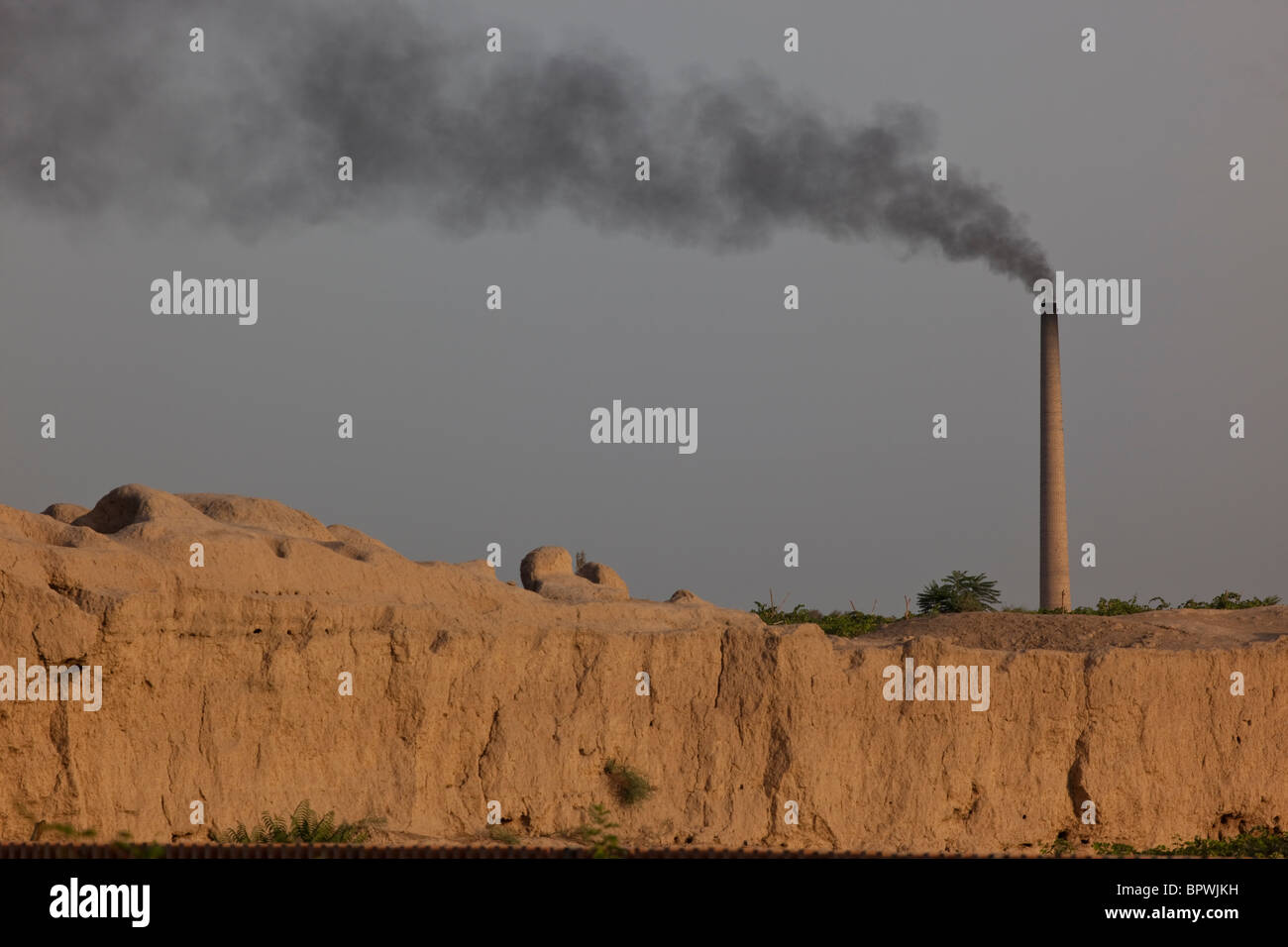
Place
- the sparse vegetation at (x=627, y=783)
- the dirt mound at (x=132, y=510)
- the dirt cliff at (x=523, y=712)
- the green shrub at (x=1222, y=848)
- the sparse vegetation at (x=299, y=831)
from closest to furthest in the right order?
the dirt cliff at (x=523, y=712) → the sparse vegetation at (x=299, y=831) → the dirt mound at (x=132, y=510) → the sparse vegetation at (x=627, y=783) → the green shrub at (x=1222, y=848)

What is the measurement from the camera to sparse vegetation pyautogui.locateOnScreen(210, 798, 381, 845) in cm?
1673

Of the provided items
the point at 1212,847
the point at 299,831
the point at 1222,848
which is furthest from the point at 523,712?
the point at 1222,848

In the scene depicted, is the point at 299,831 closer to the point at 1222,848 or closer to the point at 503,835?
the point at 503,835

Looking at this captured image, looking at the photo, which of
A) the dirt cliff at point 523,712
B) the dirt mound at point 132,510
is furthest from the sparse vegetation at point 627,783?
the dirt mound at point 132,510

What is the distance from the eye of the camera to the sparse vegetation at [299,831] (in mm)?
16734

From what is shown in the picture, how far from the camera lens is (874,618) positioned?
33.9m

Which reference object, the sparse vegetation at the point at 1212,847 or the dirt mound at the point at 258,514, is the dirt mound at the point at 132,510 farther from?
the sparse vegetation at the point at 1212,847

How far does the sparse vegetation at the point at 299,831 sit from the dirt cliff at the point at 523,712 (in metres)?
0.22

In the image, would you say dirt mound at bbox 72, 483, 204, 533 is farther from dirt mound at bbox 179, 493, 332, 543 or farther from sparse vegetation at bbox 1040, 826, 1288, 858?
sparse vegetation at bbox 1040, 826, 1288, 858

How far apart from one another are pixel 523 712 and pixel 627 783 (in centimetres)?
159

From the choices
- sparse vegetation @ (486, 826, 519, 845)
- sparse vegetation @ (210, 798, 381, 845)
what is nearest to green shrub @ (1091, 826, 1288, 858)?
sparse vegetation @ (486, 826, 519, 845)
